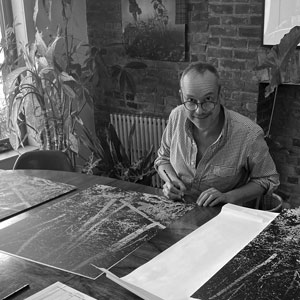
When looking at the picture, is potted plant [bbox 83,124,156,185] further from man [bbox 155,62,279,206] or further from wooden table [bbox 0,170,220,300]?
wooden table [bbox 0,170,220,300]

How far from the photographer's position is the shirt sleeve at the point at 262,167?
72.3 inches

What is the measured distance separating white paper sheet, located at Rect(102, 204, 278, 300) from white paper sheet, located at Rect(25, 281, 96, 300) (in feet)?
0.33

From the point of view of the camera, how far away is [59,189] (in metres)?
1.90

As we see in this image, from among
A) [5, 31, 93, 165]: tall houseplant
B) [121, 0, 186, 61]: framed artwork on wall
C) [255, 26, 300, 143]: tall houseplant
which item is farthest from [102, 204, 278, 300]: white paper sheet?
[121, 0, 186, 61]: framed artwork on wall

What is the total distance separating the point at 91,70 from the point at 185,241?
2.61 metres

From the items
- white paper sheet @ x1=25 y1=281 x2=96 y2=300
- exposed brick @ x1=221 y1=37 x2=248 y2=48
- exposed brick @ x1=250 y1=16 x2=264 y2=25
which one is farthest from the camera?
exposed brick @ x1=221 y1=37 x2=248 y2=48

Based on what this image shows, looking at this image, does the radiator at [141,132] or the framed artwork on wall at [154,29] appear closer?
the framed artwork on wall at [154,29]

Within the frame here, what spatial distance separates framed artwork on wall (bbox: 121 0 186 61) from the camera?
3498mm

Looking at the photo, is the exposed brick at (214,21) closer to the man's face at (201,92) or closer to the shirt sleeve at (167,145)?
the shirt sleeve at (167,145)

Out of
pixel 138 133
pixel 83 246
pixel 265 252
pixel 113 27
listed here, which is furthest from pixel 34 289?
pixel 113 27

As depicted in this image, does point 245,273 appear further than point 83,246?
No

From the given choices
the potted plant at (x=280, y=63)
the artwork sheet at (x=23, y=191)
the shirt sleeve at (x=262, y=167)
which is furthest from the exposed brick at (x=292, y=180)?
the artwork sheet at (x=23, y=191)

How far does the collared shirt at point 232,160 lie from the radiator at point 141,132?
1691 millimetres

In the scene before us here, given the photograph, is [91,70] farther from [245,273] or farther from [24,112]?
[245,273]
